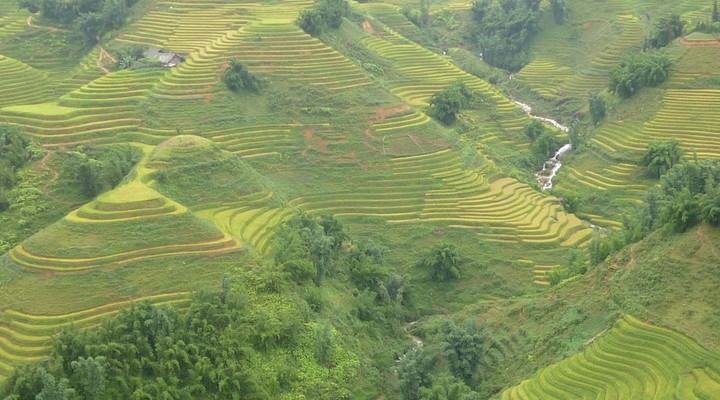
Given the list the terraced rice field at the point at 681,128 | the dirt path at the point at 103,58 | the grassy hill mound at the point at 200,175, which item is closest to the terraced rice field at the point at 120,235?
the grassy hill mound at the point at 200,175

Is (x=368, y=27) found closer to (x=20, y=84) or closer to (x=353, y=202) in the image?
(x=353, y=202)

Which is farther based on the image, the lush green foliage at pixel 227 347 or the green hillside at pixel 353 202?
the green hillside at pixel 353 202

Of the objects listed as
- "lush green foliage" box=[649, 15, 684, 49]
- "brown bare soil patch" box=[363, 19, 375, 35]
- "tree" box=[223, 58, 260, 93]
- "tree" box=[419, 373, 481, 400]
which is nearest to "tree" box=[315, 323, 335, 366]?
"tree" box=[419, 373, 481, 400]

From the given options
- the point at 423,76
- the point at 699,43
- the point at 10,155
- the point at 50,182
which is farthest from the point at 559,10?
the point at 10,155

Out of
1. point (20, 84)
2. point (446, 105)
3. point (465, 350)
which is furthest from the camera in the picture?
point (446, 105)

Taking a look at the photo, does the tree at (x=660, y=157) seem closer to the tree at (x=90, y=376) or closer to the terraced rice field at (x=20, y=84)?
the tree at (x=90, y=376)

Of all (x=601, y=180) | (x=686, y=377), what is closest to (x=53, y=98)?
(x=601, y=180)
